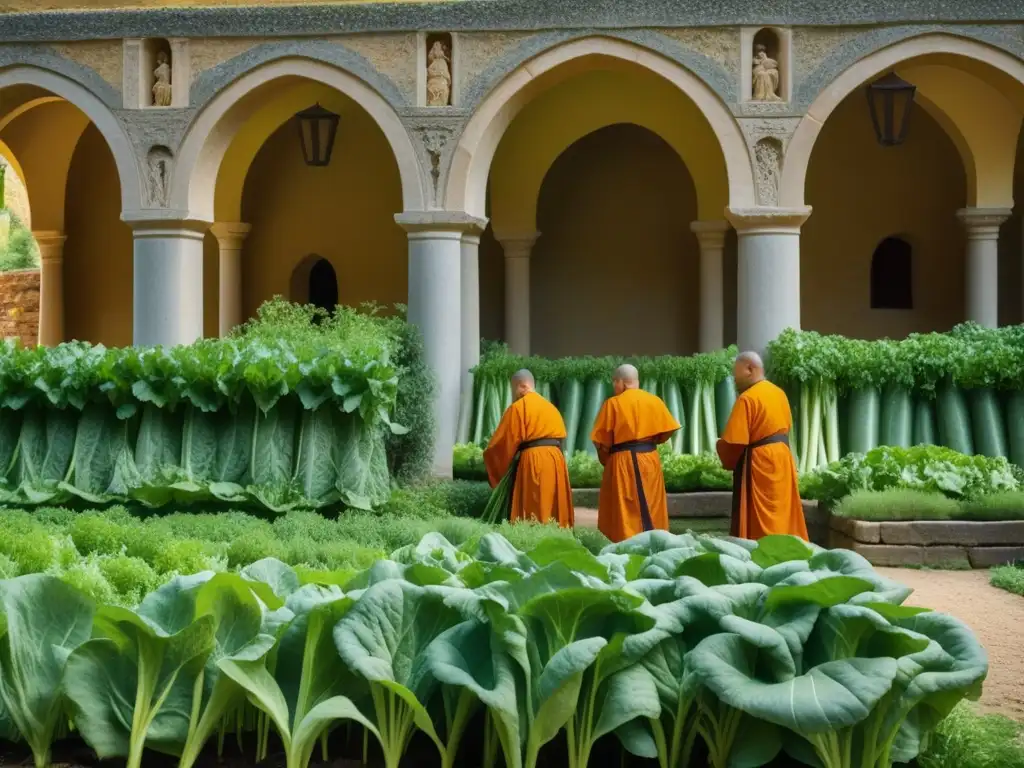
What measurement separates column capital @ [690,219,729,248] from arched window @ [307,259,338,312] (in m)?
6.08

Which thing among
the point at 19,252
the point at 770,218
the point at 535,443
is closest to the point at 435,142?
the point at 770,218

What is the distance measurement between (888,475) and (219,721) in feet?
27.8

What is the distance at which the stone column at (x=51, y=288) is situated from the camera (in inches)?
834

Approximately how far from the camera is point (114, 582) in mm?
6312

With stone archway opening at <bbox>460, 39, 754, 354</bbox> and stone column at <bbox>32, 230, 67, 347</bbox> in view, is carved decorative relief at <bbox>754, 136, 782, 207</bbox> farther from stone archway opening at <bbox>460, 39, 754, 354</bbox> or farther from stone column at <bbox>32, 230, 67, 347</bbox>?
stone column at <bbox>32, 230, 67, 347</bbox>

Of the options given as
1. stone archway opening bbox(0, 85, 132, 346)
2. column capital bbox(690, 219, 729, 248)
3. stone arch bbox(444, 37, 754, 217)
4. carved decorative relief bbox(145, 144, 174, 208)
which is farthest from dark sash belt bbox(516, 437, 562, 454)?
stone archway opening bbox(0, 85, 132, 346)

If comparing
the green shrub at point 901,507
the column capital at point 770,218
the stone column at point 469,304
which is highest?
the column capital at point 770,218

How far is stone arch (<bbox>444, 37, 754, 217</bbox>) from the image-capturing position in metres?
14.5

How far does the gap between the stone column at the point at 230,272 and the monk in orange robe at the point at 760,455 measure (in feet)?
35.8

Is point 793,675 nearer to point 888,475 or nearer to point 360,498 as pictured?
point 360,498

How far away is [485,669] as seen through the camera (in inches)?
185

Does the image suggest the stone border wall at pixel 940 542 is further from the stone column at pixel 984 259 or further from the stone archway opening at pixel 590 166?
the stone column at pixel 984 259

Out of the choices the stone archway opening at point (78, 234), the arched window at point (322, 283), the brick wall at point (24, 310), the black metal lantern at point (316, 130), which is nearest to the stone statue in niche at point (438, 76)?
the black metal lantern at point (316, 130)

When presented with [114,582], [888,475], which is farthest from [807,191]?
[114,582]
